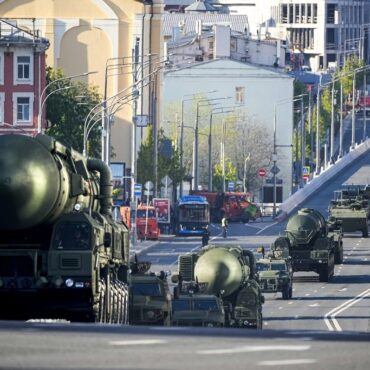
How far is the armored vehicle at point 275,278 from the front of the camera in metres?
60.2

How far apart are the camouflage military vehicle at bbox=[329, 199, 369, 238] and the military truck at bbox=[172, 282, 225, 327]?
45834mm

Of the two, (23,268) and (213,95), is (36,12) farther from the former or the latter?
(23,268)

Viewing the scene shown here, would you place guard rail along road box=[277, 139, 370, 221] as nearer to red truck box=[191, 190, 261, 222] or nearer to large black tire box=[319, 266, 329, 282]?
red truck box=[191, 190, 261, 222]

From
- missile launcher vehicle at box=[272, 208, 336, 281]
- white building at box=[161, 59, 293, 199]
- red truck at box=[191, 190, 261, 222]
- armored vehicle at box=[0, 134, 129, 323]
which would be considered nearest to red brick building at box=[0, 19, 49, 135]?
missile launcher vehicle at box=[272, 208, 336, 281]

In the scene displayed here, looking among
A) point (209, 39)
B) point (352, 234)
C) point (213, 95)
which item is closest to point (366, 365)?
point (352, 234)

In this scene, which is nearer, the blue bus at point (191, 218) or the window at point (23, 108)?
the window at point (23, 108)

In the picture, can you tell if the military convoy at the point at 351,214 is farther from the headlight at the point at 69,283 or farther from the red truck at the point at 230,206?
the headlight at the point at 69,283

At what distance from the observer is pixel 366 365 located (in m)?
13.6

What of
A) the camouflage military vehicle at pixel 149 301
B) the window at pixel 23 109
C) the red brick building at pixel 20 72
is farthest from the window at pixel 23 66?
the camouflage military vehicle at pixel 149 301

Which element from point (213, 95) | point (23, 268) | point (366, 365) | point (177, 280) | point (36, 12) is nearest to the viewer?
point (366, 365)

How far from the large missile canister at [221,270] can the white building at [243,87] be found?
320ft

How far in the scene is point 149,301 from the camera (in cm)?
3869

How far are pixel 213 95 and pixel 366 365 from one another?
135 meters

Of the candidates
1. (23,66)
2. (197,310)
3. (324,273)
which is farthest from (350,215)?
(197,310)
